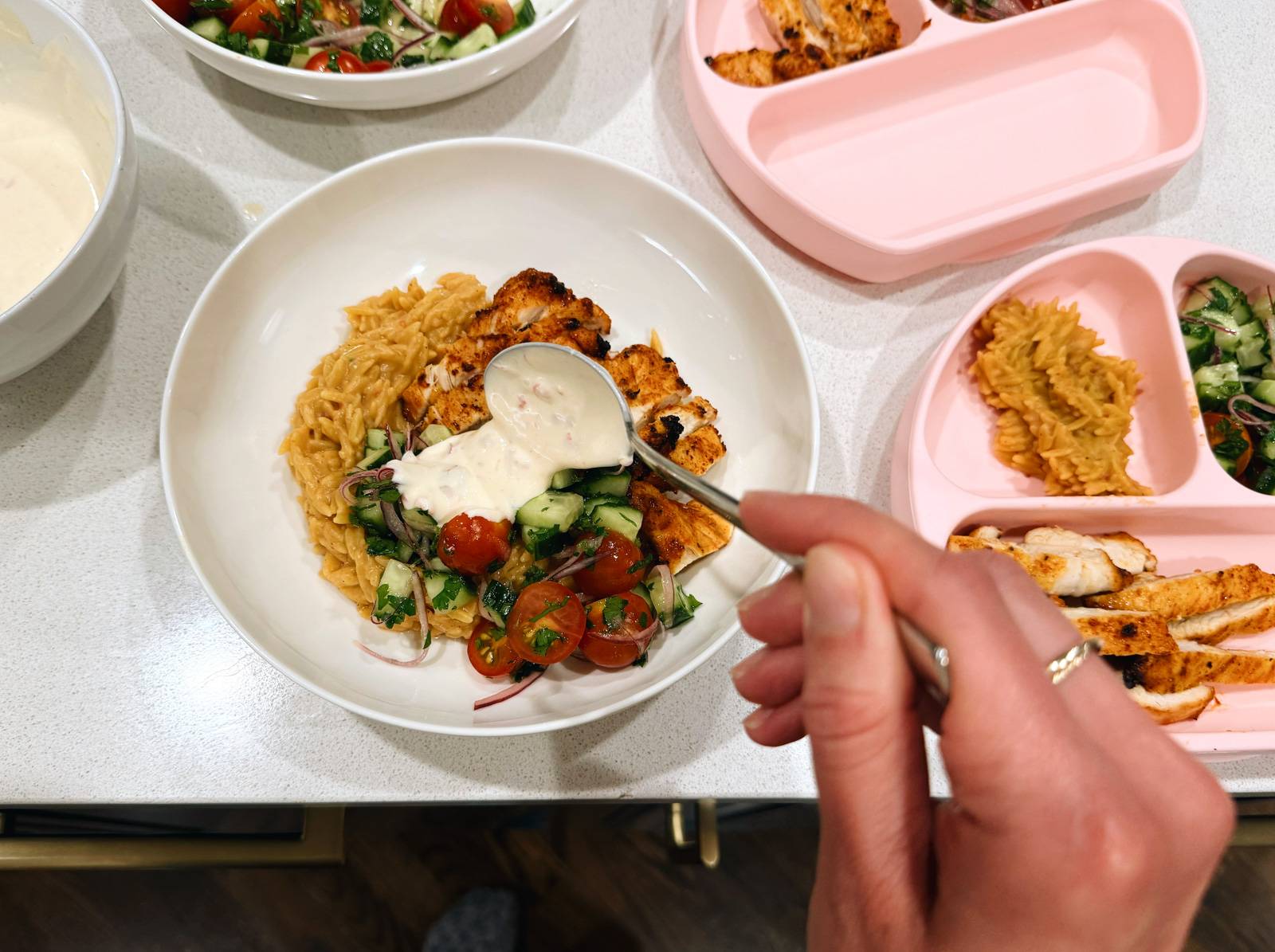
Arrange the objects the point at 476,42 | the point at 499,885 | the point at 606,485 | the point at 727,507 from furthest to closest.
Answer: the point at 499,885
the point at 476,42
the point at 606,485
the point at 727,507

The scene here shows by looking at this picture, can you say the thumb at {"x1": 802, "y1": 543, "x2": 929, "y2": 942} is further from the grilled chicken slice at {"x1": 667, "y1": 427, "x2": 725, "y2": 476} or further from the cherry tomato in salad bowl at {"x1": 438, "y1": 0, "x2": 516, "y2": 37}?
the cherry tomato in salad bowl at {"x1": 438, "y1": 0, "x2": 516, "y2": 37}

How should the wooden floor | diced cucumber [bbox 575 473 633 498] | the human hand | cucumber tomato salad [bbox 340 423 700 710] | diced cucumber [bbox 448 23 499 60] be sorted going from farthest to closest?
1. the wooden floor
2. diced cucumber [bbox 448 23 499 60]
3. diced cucumber [bbox 575 473 633 498]
4. cucumber tomato salad [bbox 340 423 700 710]
5. the human hand

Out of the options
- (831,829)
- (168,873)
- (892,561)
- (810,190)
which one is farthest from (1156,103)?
(168,873)

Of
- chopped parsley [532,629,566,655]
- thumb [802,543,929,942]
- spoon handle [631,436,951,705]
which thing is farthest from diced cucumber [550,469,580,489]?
thumb [802,543,929,942]

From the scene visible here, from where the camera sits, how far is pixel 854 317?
2080mm

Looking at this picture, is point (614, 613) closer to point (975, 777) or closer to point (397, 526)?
point (397, 526)

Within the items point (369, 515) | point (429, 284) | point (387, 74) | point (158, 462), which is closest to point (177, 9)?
point (387, 74)

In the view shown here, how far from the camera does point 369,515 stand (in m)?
1.69

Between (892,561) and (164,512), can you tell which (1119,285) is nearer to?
(892,561)

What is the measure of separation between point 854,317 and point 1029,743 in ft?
4.44

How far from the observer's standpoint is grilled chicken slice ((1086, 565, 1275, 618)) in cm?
188

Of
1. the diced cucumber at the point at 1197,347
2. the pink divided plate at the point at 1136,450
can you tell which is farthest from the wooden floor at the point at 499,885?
the diced cucumber at the point at 1197,347

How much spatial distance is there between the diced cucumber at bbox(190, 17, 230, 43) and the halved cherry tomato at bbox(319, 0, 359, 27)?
0.78ft

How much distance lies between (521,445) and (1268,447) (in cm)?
187
